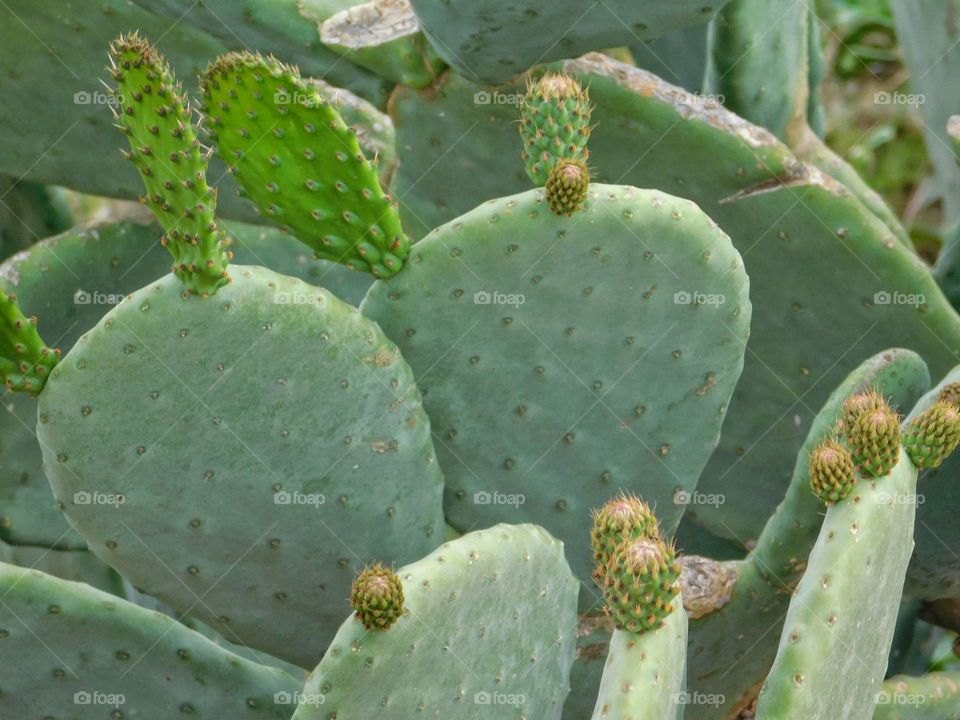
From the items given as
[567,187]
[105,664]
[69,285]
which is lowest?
[105,664]

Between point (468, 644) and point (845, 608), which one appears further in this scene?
point (468, 644)

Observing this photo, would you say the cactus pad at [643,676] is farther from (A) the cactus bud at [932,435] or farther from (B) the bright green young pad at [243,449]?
(B) the bright green young pad at [243,449]

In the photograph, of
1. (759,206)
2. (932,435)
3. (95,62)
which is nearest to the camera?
(932,435)

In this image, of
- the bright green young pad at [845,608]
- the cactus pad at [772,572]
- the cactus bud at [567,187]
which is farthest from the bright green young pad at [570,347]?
the bright green young pad at [845,608]

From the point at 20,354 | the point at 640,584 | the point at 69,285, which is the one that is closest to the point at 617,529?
the point at 640,584

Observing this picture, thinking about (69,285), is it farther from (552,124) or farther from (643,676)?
(643,676)

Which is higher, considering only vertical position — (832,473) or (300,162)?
(300,162)

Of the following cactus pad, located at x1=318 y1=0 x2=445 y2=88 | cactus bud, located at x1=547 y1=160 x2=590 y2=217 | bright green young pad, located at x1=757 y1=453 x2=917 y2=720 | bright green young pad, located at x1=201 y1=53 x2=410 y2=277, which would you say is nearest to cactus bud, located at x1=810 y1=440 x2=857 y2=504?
bright green young pad, located at x1=757 y1=453 x2=917 y2=720

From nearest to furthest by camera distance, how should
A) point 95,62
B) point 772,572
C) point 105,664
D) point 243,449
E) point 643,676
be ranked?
point 643,676
point 243,449
point 105,664
point 772,572
point 95,62
